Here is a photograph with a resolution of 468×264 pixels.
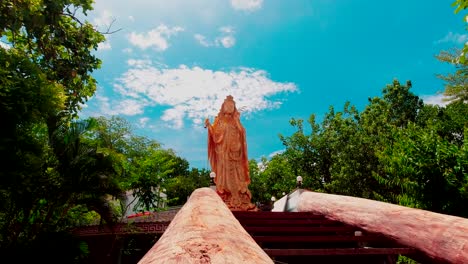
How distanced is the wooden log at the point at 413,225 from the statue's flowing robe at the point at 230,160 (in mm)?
→ 3370

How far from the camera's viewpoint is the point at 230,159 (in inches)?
298

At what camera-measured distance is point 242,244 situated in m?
1.53

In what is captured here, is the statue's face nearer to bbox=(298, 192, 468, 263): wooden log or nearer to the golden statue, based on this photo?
the golden statue

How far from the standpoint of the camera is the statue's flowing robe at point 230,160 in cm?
733

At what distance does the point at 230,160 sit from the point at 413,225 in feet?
16.8

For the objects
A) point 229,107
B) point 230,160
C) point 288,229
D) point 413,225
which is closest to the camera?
point 413,225

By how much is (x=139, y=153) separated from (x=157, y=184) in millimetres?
7727

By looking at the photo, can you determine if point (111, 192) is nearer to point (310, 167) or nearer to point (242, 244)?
point (242, 244)

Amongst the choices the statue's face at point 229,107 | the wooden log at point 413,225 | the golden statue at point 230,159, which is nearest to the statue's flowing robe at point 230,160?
the golden statue at point 230,159

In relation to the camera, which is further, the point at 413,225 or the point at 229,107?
the point at 229,107

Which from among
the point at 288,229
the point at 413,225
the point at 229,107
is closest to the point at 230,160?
the point at 229,107

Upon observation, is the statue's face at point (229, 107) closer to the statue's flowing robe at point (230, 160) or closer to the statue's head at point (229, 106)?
the statue's head at point (229, 106)

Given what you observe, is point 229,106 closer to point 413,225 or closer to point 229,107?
point 229,107

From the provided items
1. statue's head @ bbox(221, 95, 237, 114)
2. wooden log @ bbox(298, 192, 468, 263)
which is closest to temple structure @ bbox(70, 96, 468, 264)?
wooden log @ bbox(298, 192, 468, 263)
